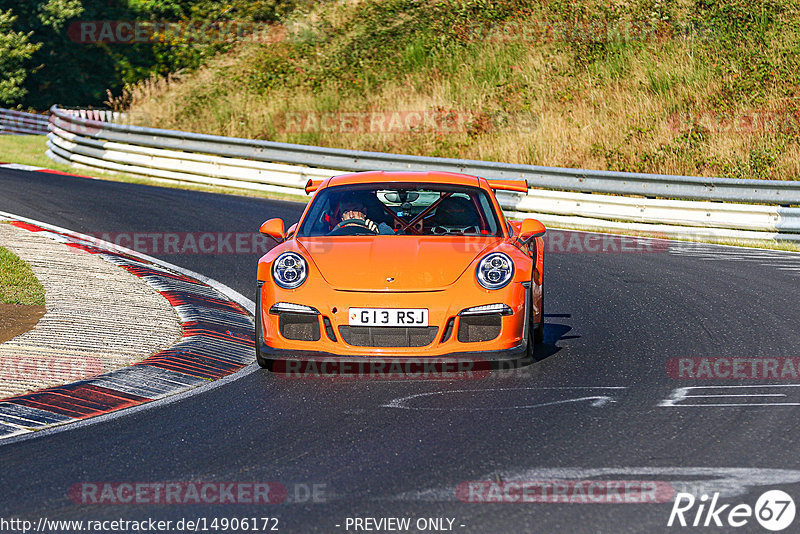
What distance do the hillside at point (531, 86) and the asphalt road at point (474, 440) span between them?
1169cm

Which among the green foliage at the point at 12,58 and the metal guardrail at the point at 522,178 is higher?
the green foliage at the point at 12,58

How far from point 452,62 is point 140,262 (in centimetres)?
1506

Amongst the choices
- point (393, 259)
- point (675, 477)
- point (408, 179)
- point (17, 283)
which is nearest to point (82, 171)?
point (17, 283)

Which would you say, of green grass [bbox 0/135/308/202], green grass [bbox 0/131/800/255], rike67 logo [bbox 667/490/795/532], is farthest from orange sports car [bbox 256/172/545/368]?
green grass [bbox 0/135/308/202]

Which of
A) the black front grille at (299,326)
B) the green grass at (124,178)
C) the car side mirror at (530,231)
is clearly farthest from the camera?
the green grass at (124,178)

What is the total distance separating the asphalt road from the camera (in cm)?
477

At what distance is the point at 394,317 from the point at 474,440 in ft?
5.14

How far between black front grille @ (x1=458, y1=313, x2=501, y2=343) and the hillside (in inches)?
508

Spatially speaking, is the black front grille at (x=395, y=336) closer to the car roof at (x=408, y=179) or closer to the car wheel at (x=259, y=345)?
the car wheel at (x=259, y=345)

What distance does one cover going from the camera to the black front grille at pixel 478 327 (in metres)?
7.34

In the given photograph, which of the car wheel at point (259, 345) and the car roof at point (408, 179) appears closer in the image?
the car wheel at point (259, 345)

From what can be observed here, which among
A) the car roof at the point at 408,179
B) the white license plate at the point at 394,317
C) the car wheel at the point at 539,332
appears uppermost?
the car roof at the point at 408,179

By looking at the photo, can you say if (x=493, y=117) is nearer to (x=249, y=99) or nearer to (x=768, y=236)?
(x=249, y=99)

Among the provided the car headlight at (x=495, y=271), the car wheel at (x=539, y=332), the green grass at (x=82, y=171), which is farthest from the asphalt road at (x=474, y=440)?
the green grass at (x=82, y=171)
